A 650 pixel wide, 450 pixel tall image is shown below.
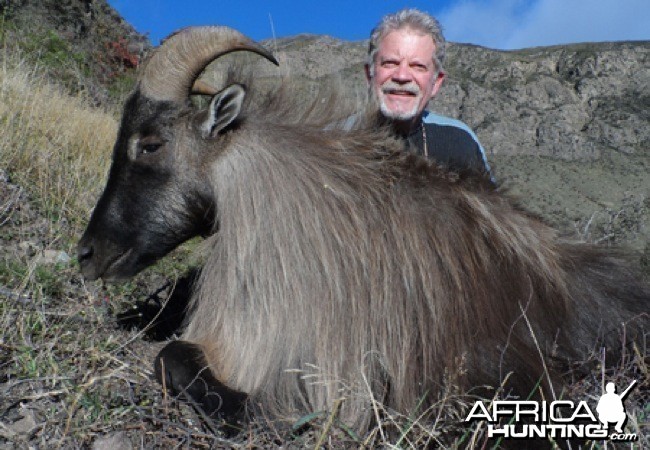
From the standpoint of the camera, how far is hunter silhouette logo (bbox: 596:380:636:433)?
281 cm

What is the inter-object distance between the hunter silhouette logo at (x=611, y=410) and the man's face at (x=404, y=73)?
2.62 metres

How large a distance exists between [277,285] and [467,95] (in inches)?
281

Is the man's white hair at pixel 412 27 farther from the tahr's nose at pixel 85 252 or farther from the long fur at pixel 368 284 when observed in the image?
the tahr's nose at pixel 85 252

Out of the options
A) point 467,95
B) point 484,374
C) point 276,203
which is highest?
point 467,95

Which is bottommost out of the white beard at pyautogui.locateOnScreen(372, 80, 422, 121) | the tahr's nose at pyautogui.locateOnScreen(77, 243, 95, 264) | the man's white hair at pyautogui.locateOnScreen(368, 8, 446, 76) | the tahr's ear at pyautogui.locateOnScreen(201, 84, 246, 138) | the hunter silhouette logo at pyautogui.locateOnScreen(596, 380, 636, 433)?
the hunter silhouette logo at pyautogui.locateOnScreen(596, 380, 636, 433)

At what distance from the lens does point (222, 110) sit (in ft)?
11.6

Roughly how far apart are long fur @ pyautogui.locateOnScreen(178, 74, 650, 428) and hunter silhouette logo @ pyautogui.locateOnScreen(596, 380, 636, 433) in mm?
321

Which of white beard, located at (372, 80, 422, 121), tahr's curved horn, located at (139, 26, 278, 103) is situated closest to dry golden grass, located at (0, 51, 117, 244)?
tahr's curved horn, located at (139, 26, 278, 103)

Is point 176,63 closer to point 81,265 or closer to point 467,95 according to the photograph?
point 81,265

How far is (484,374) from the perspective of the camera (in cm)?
306

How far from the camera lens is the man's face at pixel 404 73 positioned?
486cm

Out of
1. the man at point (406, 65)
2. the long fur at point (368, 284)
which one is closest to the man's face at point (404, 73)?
the man at point (406, 65)

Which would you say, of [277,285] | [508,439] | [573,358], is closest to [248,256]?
[277,285]

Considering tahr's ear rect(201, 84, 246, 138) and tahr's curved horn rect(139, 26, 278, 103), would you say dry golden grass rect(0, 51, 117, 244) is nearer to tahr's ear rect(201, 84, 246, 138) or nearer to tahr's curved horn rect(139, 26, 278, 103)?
tahr's curved horn rect(139, 26, 278, 103)
